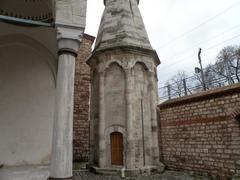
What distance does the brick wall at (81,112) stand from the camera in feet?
36.3

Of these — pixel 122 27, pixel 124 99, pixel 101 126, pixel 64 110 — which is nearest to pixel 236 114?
pixel 124 99

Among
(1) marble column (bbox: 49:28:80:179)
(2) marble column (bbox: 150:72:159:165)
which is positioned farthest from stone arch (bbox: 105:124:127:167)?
(1) marble column (bbox: 49:28:80:179)

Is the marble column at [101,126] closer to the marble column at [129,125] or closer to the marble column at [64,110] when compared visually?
the marble column at [129,125]

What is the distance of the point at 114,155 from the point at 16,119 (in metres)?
3.93

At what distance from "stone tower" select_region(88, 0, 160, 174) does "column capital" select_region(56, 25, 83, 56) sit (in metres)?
4.75

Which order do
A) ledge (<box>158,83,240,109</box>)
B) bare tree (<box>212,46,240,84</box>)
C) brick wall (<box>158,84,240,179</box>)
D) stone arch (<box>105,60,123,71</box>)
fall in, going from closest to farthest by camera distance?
brick wall (<box>158,84,240,179</box>)
ledge (<box>158,83,240,109</box>)
stone arch (<box>105,60,123,71</box>)
bare tree (<box>212,46,240,84</box>)

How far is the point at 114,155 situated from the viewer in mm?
7938

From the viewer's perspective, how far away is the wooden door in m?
7.83

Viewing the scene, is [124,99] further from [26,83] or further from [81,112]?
[81,112]

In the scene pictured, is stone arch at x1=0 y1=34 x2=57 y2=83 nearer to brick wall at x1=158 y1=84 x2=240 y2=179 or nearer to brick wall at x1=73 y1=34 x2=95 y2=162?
brick wall at x1=158 y1=84 x2=240 y2=179

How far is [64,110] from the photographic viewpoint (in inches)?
131

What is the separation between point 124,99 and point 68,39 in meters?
4.96

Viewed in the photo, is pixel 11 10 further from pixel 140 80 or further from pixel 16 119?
pixel 140 80

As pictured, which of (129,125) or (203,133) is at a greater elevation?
(129,125)
